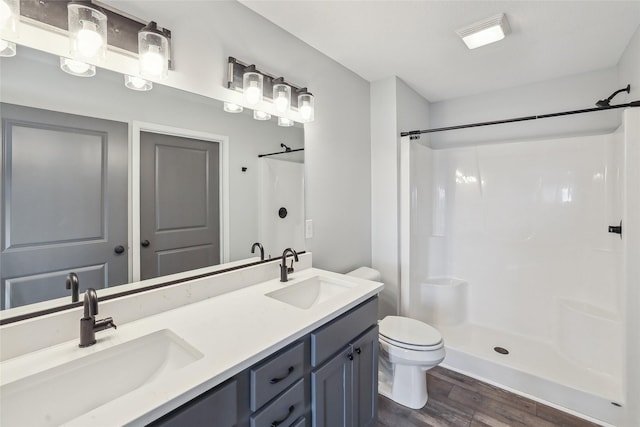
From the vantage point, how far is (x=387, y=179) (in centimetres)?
247

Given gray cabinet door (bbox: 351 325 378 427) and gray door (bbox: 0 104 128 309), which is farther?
gray cabinet door (bbox: 351 325 378 427)

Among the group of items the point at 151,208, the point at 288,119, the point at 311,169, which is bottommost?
the point at 151,208

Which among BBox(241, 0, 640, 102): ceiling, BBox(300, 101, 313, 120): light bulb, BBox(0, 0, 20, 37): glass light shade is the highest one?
BBox(241, 0, 640, 102): ceiling

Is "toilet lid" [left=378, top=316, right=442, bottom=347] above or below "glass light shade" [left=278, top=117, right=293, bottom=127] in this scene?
below

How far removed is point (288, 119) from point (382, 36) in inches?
32.3

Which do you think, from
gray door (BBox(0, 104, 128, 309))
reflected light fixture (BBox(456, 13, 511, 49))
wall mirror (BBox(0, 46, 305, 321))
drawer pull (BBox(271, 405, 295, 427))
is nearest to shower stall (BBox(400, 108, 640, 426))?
reflected light fixture (BBox(456, 13, 511, 49))

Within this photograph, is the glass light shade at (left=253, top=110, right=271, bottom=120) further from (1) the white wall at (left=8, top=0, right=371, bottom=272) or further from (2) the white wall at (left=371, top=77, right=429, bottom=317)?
(2) the white wall at (left=371, top=77, right=429, bottom=317)

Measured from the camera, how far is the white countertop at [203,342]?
0.67 metres

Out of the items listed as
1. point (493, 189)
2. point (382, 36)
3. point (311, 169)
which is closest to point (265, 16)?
point (382, 36)

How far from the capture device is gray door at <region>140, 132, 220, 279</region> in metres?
1.19

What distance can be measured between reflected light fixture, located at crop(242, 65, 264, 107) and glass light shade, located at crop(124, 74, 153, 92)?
1.51 feet

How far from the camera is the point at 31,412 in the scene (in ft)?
2.38

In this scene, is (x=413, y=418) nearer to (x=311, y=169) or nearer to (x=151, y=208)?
(x=311, y=169)

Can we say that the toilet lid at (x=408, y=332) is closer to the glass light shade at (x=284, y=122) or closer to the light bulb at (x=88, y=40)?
the glass light shade at (x=284, y=122)
